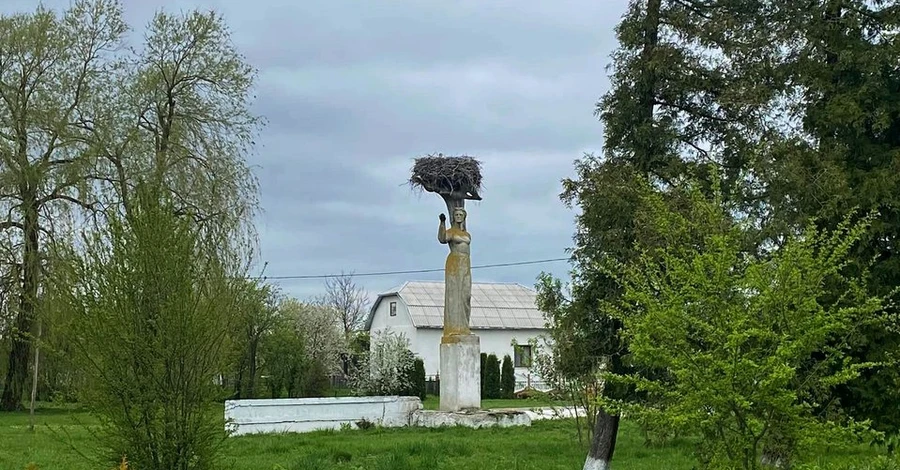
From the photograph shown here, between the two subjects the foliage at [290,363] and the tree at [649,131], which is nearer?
the tree at [649,131]

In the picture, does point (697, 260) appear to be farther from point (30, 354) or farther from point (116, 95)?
point (30, 354)

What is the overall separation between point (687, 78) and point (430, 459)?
621cm

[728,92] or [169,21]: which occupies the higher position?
[169,21]

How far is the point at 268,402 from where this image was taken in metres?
20.4

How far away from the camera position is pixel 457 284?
2362 cm

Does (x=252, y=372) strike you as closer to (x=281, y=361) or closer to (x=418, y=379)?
(x=281, y=361)

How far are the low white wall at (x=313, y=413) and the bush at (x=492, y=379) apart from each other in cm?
1837

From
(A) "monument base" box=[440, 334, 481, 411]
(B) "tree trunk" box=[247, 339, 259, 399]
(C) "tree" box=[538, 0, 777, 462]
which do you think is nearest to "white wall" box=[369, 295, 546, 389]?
(B) "tree trunk" box=[247, 339, 259, 399]

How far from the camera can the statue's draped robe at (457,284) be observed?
23250 millimetres

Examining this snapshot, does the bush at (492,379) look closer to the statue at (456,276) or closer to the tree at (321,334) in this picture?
the tree at (321,334)

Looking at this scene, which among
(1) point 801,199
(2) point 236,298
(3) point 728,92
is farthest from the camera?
(3) point 728,92

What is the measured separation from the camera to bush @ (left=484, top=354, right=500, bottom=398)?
4047cm

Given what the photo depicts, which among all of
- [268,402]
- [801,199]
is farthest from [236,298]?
[268,402]

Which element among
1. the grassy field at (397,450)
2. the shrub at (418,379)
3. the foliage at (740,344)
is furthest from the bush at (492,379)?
the foliage at (740,344)
